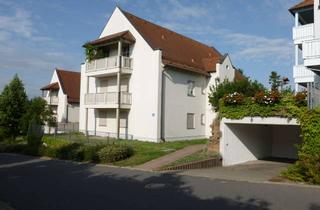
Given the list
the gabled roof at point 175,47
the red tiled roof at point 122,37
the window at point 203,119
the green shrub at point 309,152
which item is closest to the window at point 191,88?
the gabled roof at point 175,47

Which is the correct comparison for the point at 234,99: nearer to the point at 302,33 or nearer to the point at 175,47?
the point at 302,33

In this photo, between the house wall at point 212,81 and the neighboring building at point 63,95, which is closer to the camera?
the house wall at point 212,81

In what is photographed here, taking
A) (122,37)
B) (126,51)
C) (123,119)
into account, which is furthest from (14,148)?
(122,37)

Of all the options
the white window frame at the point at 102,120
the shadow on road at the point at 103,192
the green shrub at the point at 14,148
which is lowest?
the shadow on road at the point at 103,192

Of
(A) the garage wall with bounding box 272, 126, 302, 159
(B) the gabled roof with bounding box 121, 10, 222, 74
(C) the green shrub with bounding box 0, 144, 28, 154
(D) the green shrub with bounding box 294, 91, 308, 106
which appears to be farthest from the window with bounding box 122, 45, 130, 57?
(D) the green shrub with bounding box 294, 91, 308, 106

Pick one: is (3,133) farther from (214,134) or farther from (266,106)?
(266,106)

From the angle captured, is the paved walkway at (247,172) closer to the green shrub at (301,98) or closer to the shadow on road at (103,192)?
the shadow on road at (103,192)

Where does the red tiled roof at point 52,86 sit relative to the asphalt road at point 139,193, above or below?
above

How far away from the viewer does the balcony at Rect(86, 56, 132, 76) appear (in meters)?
29.5

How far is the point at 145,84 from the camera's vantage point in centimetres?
2873

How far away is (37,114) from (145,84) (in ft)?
39.7

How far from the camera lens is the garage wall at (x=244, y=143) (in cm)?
2011

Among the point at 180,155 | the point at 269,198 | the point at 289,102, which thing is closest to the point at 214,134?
the point at 180,155

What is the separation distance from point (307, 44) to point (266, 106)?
448 centimetres
